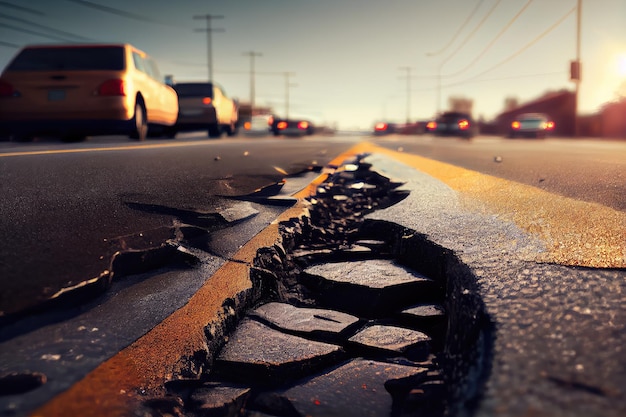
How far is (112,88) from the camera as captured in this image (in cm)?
938

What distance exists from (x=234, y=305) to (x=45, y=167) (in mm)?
3479

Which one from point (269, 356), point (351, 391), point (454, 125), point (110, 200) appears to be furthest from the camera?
point (454, 125)

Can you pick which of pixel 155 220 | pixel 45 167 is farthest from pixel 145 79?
pixel 155 220

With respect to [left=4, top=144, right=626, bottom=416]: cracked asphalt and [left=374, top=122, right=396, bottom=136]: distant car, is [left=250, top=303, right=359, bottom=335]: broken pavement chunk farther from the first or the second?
[left=374, top=122, right=396, bottom=136]: distant car

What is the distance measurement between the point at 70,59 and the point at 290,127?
56.2ft

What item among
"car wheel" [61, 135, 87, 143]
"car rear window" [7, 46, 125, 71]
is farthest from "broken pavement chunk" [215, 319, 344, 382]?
"car wheel" [61, 135, 87, 143]

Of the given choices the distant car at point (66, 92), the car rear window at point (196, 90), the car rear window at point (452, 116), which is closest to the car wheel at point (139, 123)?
the distant car at point (66, 92)

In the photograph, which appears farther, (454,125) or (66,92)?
(454,125)

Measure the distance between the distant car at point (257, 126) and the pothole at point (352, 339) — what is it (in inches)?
1047

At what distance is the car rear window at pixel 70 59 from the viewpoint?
945 centimetres

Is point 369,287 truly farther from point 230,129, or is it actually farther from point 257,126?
point 257,126

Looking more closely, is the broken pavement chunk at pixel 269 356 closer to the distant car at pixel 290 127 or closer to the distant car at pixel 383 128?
the distant car at pixel 290 127

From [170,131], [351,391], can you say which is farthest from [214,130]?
[351,391]

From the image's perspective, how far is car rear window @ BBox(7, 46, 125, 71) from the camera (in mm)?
9453
